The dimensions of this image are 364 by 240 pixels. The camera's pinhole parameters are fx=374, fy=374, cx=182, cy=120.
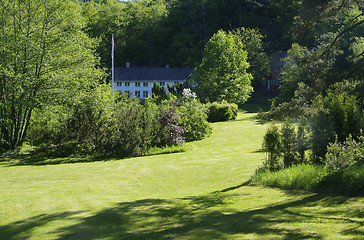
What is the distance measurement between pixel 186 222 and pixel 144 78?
76732 millimetres

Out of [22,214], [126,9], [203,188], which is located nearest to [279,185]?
[203,188]

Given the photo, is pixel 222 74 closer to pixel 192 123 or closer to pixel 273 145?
pixel 192 123

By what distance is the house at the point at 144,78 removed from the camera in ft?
271

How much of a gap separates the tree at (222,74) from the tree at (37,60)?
2207 centimetres

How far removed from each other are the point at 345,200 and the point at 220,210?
2862 millimetres

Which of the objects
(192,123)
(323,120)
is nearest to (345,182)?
(323,120)

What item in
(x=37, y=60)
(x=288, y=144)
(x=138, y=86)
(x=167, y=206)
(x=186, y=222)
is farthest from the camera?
(x=138, y=86)

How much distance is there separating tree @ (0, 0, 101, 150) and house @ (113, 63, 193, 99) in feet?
190

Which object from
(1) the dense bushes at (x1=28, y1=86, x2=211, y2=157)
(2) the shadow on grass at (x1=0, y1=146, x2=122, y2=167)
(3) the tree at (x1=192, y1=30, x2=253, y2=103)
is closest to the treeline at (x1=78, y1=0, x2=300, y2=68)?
(3) the tree at (x1=192, y1=30, x2=253, y2=103)

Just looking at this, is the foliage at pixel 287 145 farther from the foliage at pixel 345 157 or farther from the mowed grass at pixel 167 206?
the foliage at pixel 345 157

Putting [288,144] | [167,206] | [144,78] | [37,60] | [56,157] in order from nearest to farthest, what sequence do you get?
[167,206] < [288,144] < [56,157] < [37,60] < [144,78]

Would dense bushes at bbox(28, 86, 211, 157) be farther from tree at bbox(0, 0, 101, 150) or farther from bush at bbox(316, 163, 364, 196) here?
bush at bbox(316, 163, 364, 196)

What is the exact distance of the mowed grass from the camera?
6734mm

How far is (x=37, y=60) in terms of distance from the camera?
22.7m
